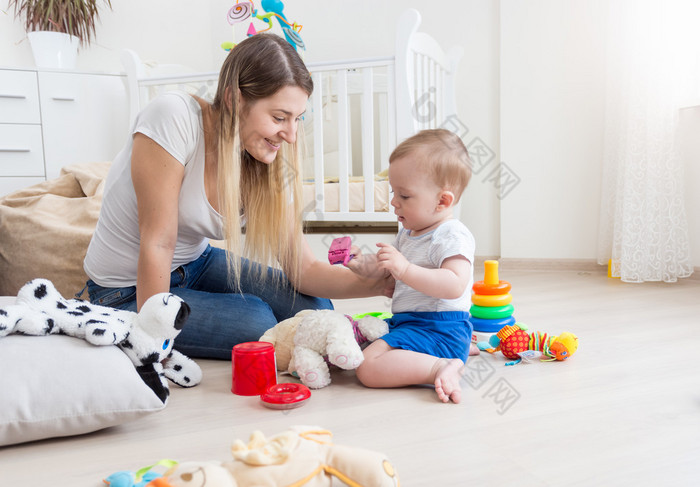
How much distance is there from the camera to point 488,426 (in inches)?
34.0

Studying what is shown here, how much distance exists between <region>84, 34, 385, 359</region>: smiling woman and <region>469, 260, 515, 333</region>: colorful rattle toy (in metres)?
0.28

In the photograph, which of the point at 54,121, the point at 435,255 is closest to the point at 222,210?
the point at 435,255

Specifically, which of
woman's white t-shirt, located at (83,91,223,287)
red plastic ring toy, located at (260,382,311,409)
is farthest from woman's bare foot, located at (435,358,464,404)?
woman's white t-shirt, located at (83,91,223,287)

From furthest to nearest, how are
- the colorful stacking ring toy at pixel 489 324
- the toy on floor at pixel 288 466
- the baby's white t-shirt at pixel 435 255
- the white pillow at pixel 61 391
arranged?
1. the colorful stacking ring toy at pixel 489 324
2. the baby's white t-shirt at pixel 435 255
3. the white pillow at pixel 61 391
4. the toy on floor at pixel 288 466

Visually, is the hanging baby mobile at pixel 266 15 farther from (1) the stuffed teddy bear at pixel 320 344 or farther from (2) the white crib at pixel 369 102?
(1) the stuffed teddy bear at pixel 320 344

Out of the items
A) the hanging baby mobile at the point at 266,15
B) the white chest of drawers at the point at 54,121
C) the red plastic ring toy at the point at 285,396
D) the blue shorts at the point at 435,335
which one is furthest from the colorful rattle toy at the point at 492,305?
the white chest of drawers at the point at 54,121

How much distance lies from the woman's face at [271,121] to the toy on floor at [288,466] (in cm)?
64

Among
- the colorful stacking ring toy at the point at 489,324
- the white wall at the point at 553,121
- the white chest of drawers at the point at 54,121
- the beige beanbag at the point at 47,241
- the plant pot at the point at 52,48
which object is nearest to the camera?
the colorful stacking ring toy at the point at 489,324

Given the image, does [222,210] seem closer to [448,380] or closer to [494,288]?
[448,380]

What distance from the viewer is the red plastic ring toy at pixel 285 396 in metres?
0.95

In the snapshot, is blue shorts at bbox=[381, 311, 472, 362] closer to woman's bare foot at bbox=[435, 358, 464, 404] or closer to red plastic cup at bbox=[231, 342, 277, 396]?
woman's bare foot at bbox=[435, 358, 464, 404]

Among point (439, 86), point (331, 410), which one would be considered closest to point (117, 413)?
point (331, 410)

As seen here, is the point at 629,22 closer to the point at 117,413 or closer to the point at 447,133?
the point at 447,133

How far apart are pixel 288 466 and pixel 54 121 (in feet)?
7.98
